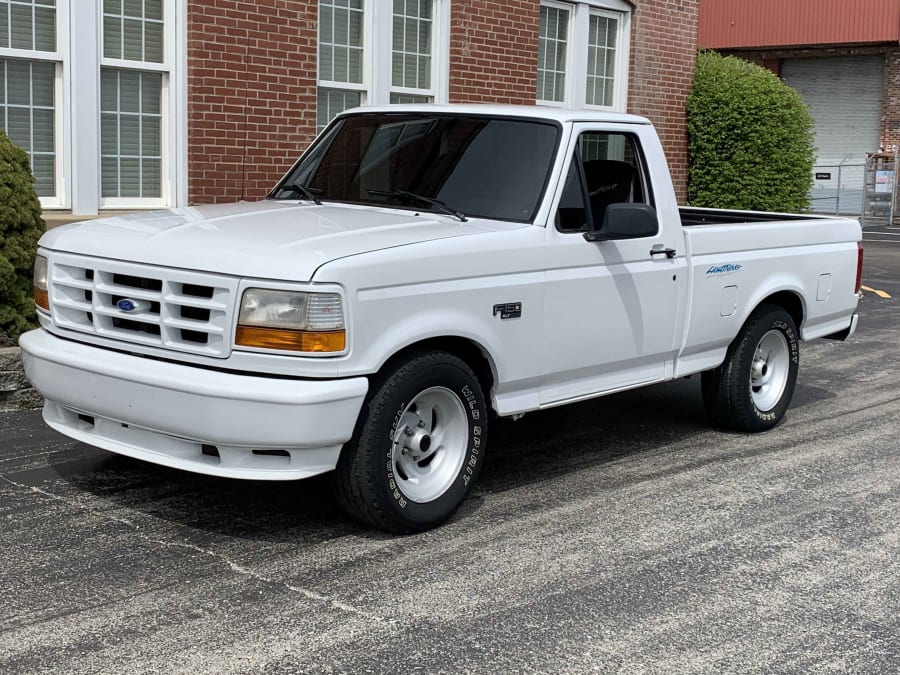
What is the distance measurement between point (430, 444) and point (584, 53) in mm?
10519

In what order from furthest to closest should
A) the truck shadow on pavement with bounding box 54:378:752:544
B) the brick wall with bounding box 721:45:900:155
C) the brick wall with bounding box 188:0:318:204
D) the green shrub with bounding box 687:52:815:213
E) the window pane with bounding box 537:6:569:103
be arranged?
1. the brick wall with bounding box 721:45:900:155
2. the green shrub with bounding box 687:52:815:213
3. the window pane with bounding box 537:6:569:103
4. the brick wall with bounding box 188:0:318:204
5. the truck shadow on pavement with bounding box 54:378:752:544

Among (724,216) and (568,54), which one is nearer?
(724,216)

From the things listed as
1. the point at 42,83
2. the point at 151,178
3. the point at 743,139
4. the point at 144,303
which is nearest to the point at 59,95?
the point at 42,83

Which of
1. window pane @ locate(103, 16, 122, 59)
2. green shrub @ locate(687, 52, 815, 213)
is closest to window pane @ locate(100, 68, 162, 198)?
window pane @ locate(103, 16, 122, 59)

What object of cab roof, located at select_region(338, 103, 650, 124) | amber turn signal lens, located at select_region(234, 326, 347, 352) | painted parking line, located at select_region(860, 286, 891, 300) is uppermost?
cab roof, located at select_region(338, 103, 650, 124)

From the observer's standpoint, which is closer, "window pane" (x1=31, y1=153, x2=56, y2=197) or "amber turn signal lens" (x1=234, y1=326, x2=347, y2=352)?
"amber turn signal lens" (x1=234, y1=326, x2=347, y2=352)

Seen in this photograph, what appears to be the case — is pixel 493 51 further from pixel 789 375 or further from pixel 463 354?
pixel 463 354

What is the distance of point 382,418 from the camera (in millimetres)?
5254

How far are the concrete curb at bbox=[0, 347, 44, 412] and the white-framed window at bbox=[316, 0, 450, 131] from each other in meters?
5.13

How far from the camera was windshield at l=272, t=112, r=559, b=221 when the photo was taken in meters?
6.27

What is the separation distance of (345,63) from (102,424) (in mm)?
7576

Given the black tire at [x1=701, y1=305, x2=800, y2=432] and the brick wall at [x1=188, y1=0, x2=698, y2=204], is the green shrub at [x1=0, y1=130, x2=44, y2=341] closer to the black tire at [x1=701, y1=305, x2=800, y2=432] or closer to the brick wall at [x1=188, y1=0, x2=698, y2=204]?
the brick wall at [x1=188, y1=0, x2=698, y2=204]

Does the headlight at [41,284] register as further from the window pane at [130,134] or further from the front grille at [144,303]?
the window pane at [130,134]

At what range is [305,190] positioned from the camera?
6852 mm
